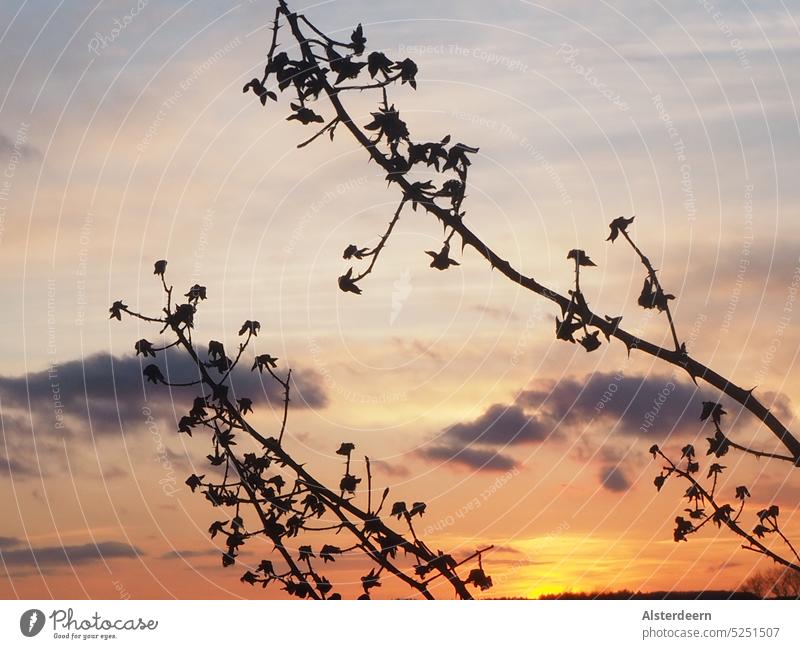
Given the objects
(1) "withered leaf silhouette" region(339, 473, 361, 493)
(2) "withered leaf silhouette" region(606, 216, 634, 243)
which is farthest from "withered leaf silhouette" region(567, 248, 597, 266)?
(1) "withered leaf silhouette" region(339, 473, 361, 493)

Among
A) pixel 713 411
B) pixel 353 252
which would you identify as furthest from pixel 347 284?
pixel 713 411

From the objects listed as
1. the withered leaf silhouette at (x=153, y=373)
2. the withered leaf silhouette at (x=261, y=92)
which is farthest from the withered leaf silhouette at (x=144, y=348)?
the withered leaf silhouette at (x=261, y=92)

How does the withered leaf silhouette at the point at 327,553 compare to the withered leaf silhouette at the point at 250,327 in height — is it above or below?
below

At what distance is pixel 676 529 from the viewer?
27.3 ft

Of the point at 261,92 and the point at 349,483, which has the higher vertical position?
the point at 261,92

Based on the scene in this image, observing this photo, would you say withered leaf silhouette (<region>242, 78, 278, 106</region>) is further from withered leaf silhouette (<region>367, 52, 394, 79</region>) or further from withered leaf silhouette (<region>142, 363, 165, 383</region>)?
withered leaf silhouette (<region>142, 363, 165, 383</region>)

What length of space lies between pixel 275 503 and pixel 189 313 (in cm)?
185

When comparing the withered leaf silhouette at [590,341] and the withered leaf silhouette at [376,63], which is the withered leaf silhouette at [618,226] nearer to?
the withered leaf silhouette at [590,341]

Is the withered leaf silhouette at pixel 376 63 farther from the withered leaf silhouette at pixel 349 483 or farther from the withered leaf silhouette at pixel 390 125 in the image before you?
the withered leaf silhouette at pixel 349 483

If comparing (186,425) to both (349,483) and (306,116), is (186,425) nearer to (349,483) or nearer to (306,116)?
(349,483)

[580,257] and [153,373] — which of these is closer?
[580,257]

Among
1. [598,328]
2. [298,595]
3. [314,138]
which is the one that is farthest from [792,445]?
[298,595]

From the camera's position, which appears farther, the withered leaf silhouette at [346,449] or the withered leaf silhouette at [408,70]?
the withered leaf silhouette at [346,449]
